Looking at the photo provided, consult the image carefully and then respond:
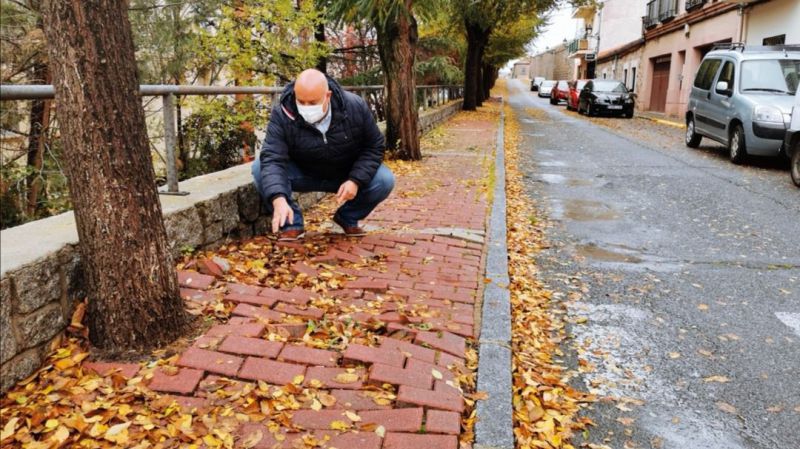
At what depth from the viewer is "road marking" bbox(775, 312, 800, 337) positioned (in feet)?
12.6

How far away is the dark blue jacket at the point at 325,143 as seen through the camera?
4.34 meters

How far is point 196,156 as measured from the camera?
6000 millimetres

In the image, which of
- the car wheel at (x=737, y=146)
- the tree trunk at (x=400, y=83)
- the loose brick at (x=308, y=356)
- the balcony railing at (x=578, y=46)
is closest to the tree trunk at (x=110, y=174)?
the loose brick at (x=308, y=356)

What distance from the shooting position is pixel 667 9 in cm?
2950

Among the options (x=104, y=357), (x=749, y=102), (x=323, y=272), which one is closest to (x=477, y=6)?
(x=749, y=102)


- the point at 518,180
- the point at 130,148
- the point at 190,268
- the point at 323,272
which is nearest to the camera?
the point at 130,148

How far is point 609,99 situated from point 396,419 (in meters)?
24.2

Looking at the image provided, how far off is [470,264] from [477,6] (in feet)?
58.4

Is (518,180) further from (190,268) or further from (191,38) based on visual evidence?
(190,268)

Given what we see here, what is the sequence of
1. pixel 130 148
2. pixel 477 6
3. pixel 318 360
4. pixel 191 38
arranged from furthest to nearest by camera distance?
pixel 477 6
pixel 191 38
pixel 318 360
pixel 130 148

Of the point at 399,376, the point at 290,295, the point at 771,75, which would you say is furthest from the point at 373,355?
the point at 771,75

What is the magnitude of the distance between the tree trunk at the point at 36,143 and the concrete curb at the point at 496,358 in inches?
180

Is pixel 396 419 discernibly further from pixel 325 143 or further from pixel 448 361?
pixel 325 143

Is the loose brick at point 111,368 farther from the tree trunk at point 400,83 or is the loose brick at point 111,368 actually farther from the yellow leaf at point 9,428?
the tree trunk at point 400,83
